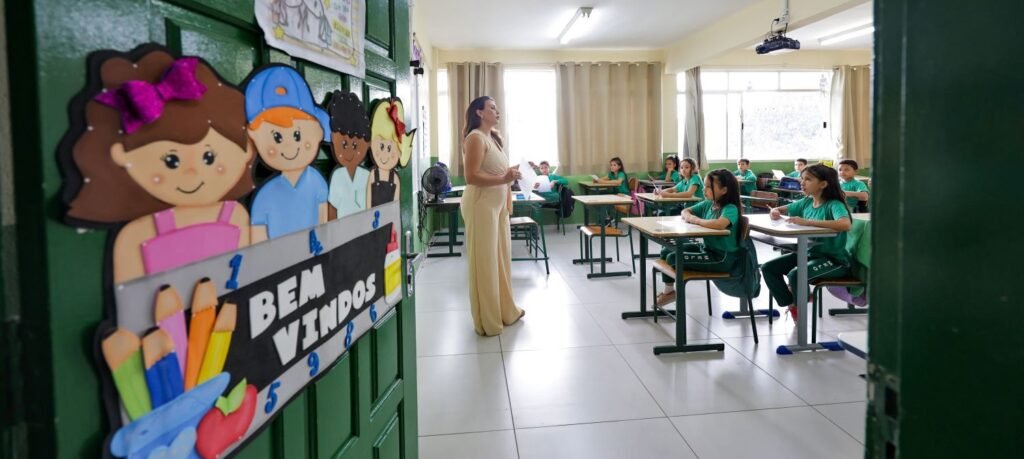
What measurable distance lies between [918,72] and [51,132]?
825 mm

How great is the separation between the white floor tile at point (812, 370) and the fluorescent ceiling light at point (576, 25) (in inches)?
187

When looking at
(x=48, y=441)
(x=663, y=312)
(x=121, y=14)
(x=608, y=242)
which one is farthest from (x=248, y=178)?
(x=608, y=242)

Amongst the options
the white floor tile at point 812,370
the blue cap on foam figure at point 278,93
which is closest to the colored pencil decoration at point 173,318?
the blue cap on foam figure at point 278,93

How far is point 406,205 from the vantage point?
1.63m

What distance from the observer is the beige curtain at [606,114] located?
30.8 feet

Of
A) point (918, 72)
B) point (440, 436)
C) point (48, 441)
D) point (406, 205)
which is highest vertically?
point (918, 72)

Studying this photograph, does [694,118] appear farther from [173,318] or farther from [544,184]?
[173,318]

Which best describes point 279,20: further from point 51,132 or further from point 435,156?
point 435,156

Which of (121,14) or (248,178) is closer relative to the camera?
(121,14)

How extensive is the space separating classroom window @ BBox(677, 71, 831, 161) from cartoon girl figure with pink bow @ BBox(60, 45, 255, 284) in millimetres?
9832

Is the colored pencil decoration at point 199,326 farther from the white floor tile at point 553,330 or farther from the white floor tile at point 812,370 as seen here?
the white floor tile at point 553,330

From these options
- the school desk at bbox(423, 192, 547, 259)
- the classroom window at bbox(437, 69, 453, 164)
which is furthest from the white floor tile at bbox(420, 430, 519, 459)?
the classroom window at bbox(437, 69, 453, 164)

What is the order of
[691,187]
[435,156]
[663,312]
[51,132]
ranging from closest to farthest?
[51,132], [663,312], [691,187], [435,156]

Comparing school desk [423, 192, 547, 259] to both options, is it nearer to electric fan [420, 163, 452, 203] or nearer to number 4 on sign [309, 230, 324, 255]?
electric fan [420, 163, 452, 203]
